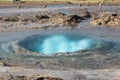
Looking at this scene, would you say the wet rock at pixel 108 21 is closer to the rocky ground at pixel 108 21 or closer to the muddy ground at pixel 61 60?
the rocky ground at pixel 108 21

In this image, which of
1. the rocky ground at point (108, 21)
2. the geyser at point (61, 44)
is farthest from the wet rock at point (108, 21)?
the geyser at point (61, 44)

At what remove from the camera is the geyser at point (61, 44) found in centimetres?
2395

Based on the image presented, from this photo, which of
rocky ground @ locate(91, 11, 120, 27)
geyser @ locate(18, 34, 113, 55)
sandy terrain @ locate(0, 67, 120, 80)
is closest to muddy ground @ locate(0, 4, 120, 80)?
sandy terrain @ locate(0, 67, 120, 80)

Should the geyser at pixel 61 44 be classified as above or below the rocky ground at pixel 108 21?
above

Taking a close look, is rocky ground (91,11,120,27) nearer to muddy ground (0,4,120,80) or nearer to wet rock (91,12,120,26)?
wet rock (91,12,120,26)

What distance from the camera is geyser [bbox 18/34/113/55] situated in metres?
24.0

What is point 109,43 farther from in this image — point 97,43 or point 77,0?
point 77,0

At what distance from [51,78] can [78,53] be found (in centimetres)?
576

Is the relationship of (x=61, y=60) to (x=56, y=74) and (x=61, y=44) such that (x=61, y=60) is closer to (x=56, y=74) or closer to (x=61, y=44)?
(x=56, y=74)

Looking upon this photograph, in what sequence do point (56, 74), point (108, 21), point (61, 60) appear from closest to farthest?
point (56, 74)
point (61, 60)
point (108, 21)

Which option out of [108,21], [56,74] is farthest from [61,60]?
[108,21]

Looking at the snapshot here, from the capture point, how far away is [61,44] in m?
25.7

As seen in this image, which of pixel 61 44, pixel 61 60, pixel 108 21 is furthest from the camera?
pixel 108 21

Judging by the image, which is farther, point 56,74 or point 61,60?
point 61,60
